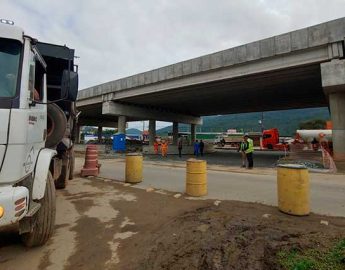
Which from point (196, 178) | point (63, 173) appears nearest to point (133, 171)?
point (63, 173)

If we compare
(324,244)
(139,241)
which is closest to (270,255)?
(324,244)

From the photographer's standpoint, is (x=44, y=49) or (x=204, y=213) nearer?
(x=204, y=213)

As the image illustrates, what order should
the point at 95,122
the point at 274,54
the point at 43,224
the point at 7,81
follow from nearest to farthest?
the point at 7,81
the point at 43,224
the point at 274,54
the point at 95,122

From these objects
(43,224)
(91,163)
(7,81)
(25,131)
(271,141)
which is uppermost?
(271,141)

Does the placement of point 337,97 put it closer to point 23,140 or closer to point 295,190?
point 295,190

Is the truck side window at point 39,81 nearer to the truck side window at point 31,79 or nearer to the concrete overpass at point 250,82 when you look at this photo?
the truck side window at point 31,79

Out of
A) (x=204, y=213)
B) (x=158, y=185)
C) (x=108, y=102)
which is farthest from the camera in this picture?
(x=108, y=102)

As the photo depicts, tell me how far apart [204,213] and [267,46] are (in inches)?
572

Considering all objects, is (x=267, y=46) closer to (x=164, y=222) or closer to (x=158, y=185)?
(x=158, y=185)

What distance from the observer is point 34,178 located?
3.85 metres

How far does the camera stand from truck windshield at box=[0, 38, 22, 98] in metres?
3.53

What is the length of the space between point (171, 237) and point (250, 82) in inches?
756

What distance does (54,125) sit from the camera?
6000 mm

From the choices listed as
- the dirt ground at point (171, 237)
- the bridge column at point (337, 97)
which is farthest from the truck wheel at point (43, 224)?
the bridge column at point (337, 97)
